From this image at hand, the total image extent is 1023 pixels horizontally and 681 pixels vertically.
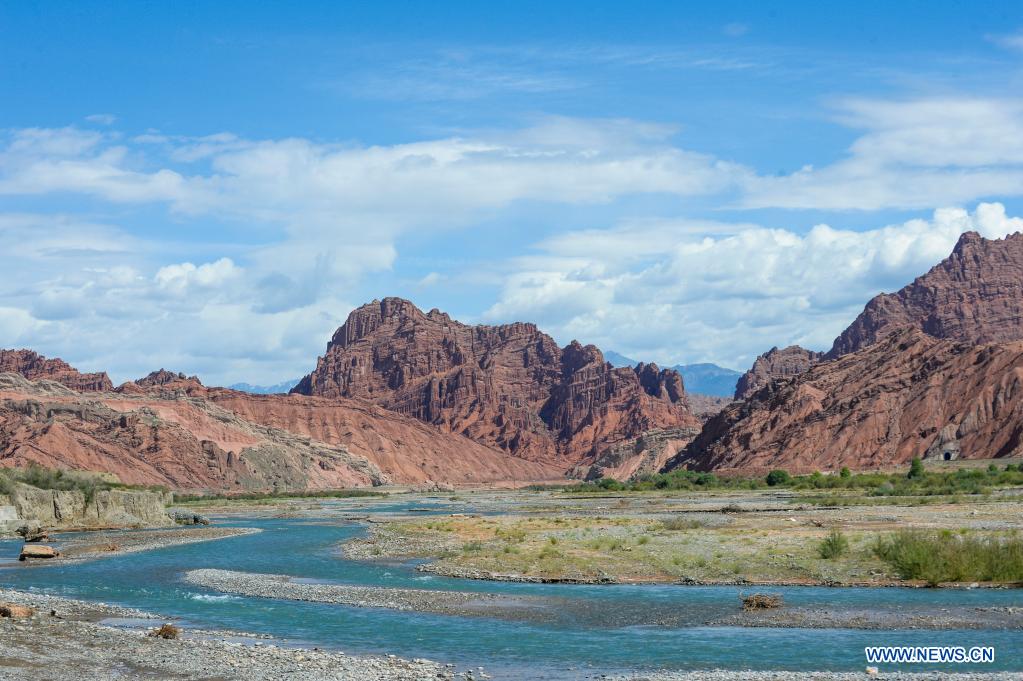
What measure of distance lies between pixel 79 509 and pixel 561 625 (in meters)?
58.7

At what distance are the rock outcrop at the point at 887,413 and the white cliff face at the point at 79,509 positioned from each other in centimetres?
8939

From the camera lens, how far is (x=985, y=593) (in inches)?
1294

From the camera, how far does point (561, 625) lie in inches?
1164

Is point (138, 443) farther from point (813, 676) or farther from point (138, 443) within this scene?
point (813, 676)

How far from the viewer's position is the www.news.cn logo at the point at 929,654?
77.5 ft

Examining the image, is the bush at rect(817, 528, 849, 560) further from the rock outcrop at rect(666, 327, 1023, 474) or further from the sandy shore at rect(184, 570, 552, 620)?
the rock outcrop at rect(666, 327, 1023, 474)

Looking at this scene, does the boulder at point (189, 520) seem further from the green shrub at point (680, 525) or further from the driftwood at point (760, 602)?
the driftwood at point (760, 602)

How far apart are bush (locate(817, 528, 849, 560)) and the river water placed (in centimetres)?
494

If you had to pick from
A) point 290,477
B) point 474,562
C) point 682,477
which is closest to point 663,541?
point 474,562

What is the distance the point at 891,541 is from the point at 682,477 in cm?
10634

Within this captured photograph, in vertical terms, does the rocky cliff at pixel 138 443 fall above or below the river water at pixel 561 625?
above

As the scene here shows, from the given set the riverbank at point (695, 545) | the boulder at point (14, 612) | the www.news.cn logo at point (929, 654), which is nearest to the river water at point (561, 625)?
the www.news.cn logo at point (929, 654)

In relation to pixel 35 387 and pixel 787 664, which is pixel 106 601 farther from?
pixel 35 387

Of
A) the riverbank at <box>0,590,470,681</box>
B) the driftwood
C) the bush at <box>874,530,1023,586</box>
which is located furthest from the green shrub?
the riverbank at <box>0,590,470,681</box>
